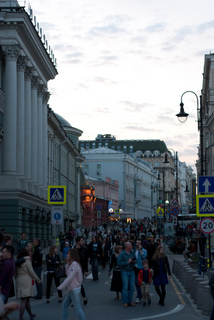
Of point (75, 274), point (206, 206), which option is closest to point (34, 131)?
point (206, 206)

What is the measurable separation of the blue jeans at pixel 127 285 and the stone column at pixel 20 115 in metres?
20.5

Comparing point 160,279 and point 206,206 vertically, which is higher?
point 206,206

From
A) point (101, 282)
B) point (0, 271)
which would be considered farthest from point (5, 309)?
point (101, 282)

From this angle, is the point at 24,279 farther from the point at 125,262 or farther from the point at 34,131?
the point at 34,131

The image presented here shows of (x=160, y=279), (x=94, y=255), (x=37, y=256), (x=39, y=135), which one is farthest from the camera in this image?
(x=39, y=135)

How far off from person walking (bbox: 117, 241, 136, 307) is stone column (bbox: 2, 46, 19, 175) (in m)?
18.9

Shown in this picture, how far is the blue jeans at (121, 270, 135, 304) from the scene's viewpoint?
15.4 m

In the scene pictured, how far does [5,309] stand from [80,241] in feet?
44.2

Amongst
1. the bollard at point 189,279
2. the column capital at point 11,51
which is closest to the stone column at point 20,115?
the column capital at point 11,51

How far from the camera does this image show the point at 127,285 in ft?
50.6

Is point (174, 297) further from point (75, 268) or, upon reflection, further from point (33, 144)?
point (33, 144)

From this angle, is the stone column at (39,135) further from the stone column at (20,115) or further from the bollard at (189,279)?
the bollard at (189,279)

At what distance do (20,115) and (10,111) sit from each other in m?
1.69

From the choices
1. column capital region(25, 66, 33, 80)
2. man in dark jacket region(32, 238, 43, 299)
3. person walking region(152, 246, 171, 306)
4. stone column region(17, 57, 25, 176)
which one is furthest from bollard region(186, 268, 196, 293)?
column capital region(25, 66, 33, 80)
